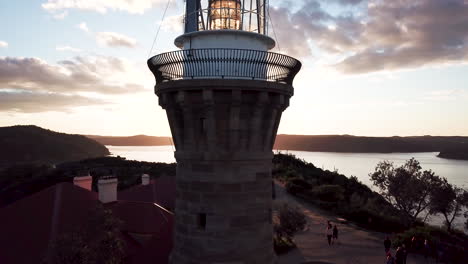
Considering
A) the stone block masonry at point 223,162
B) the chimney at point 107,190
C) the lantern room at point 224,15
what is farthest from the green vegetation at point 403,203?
the lantern room at point 224,15

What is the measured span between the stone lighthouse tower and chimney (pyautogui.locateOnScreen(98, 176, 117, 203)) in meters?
10.3

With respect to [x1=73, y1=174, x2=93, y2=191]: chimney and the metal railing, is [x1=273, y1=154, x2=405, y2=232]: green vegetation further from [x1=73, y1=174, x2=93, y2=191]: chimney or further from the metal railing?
the metal railing

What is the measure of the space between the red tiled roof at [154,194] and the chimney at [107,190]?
392 centimetres

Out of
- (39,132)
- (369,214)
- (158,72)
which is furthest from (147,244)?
(39,132)

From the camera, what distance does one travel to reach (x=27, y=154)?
398ft

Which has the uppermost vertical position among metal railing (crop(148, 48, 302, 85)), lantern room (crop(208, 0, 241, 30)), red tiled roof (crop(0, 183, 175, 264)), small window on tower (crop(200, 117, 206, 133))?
lantern room (crop(208, 0, 241, 30))

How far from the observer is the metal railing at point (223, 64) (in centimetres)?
743

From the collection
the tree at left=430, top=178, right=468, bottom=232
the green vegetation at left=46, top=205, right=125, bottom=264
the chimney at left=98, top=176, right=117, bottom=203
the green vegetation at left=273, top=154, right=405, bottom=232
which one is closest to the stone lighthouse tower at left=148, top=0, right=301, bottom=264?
the green vegetation at left=46, top=205, right=125, bottom=264

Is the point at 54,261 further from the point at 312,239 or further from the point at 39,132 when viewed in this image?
the point at 39,132

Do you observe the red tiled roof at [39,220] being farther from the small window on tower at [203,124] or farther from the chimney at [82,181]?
the small window on tower at [203,124]

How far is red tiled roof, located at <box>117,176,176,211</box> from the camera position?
70.8 ft

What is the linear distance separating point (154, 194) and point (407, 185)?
66.7ft

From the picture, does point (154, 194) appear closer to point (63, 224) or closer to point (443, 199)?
point (63, 224)

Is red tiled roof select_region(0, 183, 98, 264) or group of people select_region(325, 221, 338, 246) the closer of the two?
red tiled roof select_region(0, 183, 98, 264)
